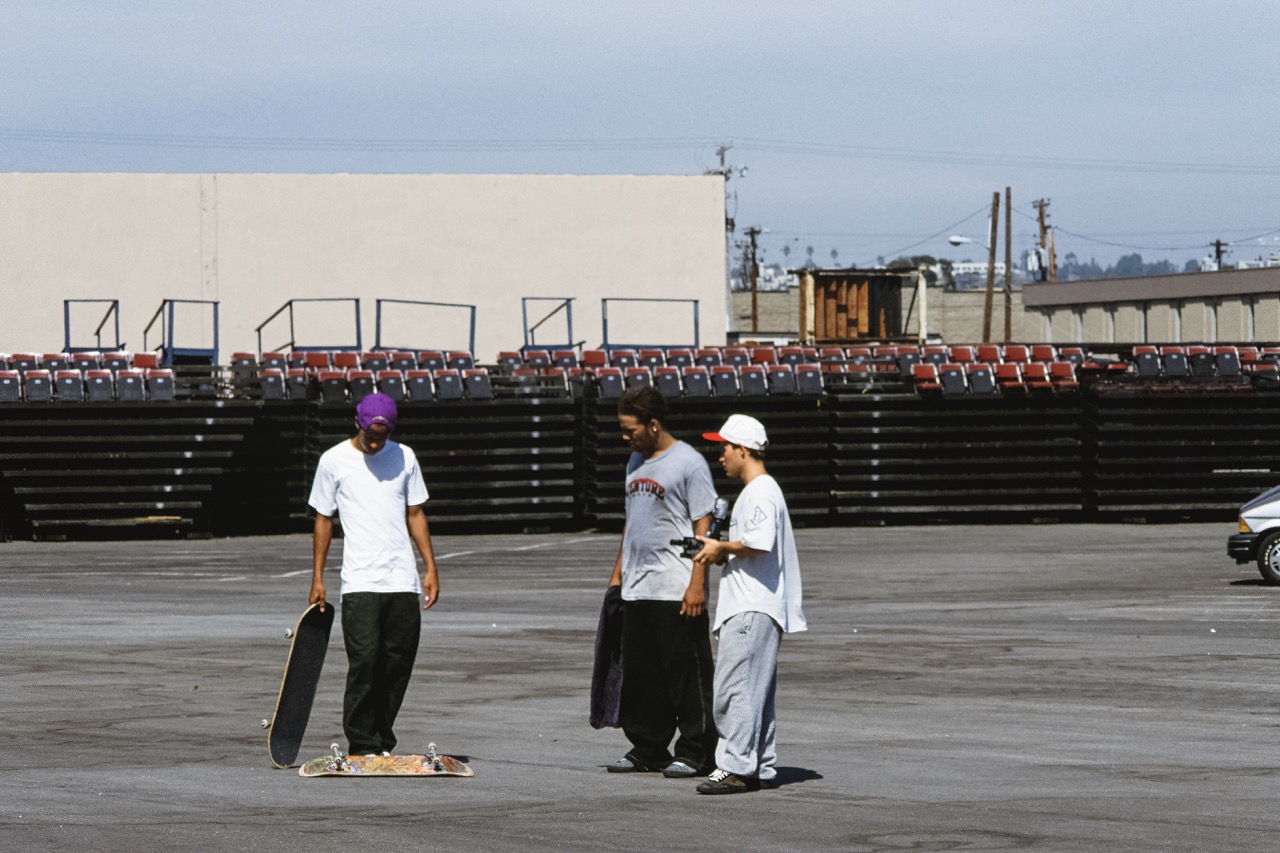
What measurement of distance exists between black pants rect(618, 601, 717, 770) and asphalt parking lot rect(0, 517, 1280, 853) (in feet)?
0.90

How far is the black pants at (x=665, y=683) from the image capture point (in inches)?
378

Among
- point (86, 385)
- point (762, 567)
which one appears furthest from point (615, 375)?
point (762, 567)

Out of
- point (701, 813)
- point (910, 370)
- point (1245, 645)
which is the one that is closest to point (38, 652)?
point (701, 813)

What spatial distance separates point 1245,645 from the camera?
16062 millimetres

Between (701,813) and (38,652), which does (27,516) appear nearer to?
(38,652)

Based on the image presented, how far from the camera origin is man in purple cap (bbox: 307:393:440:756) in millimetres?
9742

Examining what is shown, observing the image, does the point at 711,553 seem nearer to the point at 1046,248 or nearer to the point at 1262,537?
the point at 1262,537

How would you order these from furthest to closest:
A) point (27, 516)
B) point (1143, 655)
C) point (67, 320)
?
point (67, 320), point (27, 516), point (1143, 655)

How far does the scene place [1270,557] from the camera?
22.1 m

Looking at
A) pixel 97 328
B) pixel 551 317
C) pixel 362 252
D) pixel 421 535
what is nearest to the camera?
pixel 421 535

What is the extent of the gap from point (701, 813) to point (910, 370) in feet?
104

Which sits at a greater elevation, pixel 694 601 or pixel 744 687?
pixel 694 601

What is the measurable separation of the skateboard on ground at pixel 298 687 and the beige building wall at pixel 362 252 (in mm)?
43089

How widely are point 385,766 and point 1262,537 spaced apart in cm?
1530
